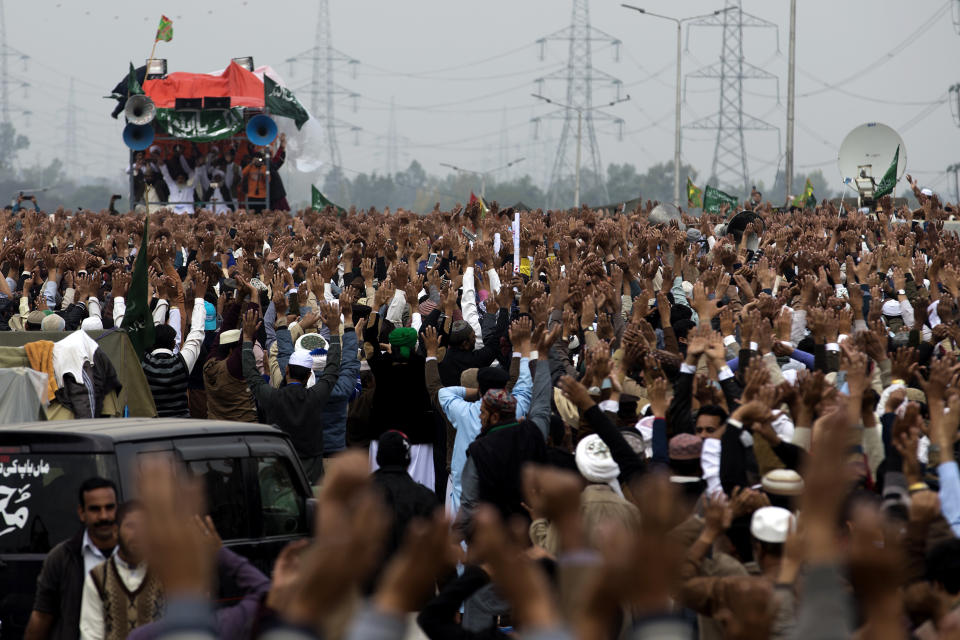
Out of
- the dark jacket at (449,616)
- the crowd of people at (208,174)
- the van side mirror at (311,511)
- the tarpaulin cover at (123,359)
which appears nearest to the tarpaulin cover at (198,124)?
the crowd of people at (208,174)

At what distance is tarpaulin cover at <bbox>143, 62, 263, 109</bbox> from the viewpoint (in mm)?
38000

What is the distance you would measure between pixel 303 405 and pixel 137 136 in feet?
90.0

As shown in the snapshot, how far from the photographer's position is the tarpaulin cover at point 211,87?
3800 cm

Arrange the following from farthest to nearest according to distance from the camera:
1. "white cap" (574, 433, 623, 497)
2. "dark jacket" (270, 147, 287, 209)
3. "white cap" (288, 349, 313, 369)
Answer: "dark jacket" (270, 147, 287, 209) < "white cap" (288, 349, 313, 369) < "white cap" (574, 433, 623, 497)

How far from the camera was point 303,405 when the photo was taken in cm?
893

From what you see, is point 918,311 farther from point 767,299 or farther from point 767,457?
point 767,457

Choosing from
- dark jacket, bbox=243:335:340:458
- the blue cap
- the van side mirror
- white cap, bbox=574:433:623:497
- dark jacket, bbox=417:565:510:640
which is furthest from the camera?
the blue cap

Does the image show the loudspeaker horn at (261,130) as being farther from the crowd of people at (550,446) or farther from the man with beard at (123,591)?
Result: the man with beard at (123,591)

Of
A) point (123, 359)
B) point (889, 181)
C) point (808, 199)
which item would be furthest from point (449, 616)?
point (808, 199)

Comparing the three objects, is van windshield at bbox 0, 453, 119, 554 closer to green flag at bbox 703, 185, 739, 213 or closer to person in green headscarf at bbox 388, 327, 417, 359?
person in green headscarf at bbox 388, 327, 417, 359

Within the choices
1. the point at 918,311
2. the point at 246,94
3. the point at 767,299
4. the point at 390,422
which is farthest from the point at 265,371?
the point at 246,94

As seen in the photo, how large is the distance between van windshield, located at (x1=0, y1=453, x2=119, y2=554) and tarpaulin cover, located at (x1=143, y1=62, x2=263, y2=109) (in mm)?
32962

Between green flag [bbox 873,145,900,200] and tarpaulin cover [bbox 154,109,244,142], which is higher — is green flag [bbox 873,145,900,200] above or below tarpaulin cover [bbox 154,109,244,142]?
below

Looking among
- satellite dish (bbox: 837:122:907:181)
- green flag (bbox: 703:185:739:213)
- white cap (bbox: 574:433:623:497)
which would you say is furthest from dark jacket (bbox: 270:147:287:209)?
white cap (bbox: 574:433:623:497)
